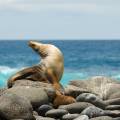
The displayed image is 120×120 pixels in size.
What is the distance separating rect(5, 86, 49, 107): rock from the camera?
33.2 ft

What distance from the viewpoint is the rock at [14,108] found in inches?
357

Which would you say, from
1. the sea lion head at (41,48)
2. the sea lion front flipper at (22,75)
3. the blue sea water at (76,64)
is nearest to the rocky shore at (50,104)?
the sea lion front flipper at (22,75)

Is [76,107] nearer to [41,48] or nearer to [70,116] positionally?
[70,116]

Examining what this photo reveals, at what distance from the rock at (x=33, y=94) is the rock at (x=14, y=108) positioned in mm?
762

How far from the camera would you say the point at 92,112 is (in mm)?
9484

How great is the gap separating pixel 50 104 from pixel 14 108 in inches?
54.9

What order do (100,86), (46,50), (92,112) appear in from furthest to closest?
(46,50) < (100,86) < (92,112)

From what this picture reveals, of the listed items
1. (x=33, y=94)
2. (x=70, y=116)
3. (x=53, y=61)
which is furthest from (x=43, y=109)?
(x=53, y=61)

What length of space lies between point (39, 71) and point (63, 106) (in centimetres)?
195

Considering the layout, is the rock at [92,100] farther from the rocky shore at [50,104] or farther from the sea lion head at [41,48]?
the sea lion head at [41,48]

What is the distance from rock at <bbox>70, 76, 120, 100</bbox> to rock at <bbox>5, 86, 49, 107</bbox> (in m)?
1.54

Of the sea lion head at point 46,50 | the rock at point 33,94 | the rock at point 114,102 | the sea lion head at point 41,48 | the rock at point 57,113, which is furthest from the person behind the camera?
the sea lion head at point 41,48

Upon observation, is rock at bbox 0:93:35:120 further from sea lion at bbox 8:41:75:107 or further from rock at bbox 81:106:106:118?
sea lion at bbox 8:41:75:107

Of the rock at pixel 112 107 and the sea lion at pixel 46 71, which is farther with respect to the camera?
the sea lion at pixel 46 71
